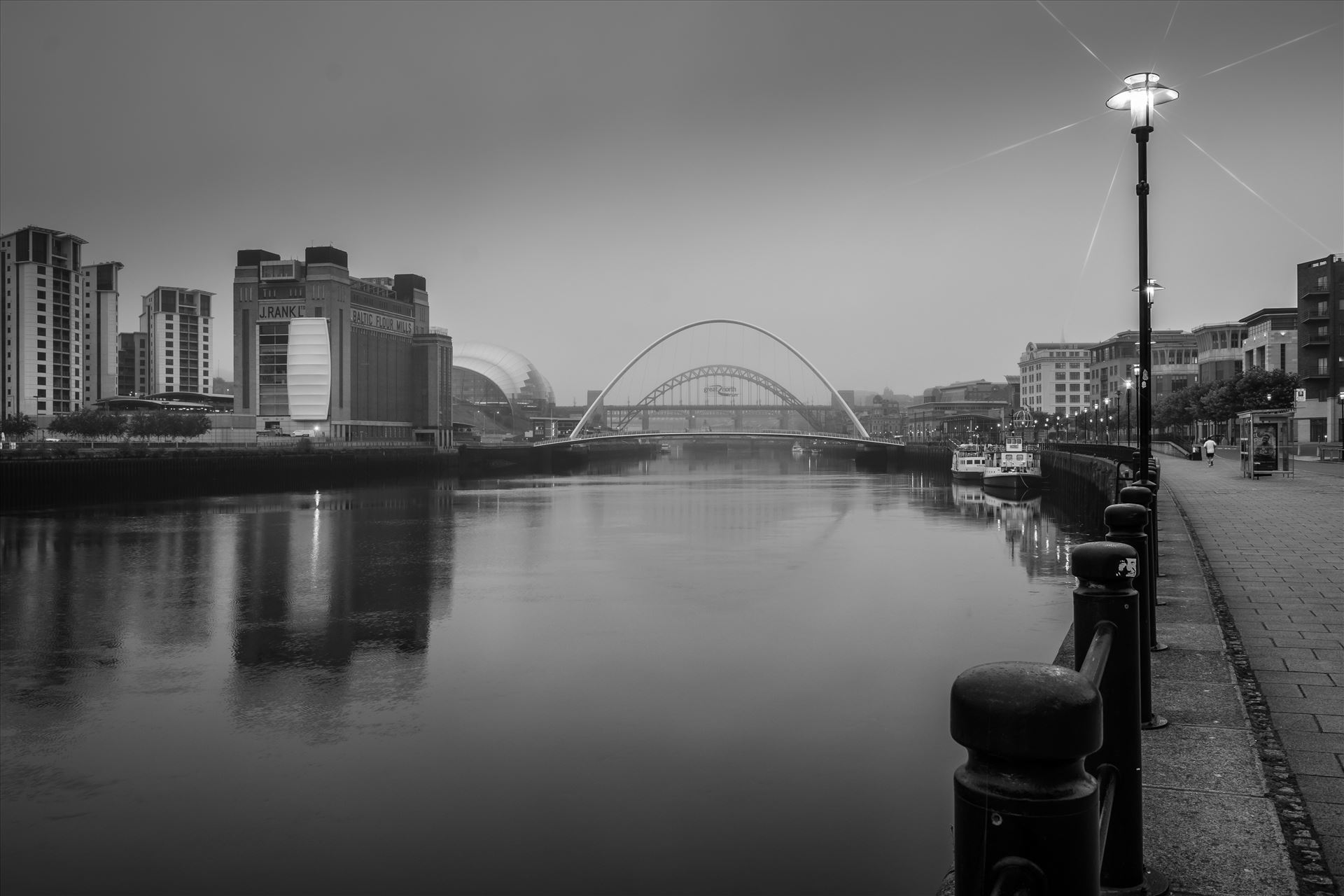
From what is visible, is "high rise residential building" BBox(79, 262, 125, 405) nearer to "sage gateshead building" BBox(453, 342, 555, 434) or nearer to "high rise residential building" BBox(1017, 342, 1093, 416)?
"sage gateshead building" BBox(453, 342, 555, 434)

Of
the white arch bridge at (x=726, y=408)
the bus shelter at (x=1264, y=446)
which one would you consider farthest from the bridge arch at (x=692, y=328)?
the bus shelter at (x=1264, y=446)

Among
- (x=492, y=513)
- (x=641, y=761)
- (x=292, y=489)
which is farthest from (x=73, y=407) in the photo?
(x=641, y=761)

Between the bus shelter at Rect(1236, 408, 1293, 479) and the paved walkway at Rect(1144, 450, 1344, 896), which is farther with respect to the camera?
the bus shelter at Rect(1236, 408, 1293, 479)

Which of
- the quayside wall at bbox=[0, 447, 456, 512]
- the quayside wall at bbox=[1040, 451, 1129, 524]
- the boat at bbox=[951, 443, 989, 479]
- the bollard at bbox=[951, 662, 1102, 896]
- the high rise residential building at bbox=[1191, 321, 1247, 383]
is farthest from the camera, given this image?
the high rise residential building at bbox=[1191, 321, 1247, 383]

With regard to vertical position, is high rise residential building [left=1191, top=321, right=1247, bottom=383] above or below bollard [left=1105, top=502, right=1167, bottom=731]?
above

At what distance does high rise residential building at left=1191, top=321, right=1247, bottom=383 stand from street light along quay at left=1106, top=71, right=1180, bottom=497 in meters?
94.5

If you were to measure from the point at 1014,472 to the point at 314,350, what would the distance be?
87075mm

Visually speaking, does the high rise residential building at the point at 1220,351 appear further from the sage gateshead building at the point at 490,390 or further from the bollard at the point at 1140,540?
the sage gateshead building at the point at 490,390

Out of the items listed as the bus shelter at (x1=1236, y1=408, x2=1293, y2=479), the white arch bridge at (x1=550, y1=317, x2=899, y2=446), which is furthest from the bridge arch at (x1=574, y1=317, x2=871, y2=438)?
the bus shelter at (x1=1236, y1=408, x2=1293, y2=479)

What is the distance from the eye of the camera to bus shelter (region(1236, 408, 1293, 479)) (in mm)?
35219

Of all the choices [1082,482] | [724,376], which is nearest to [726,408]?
[724,376]

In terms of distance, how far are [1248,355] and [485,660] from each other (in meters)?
87.6

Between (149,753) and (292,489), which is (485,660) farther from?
(292,489)

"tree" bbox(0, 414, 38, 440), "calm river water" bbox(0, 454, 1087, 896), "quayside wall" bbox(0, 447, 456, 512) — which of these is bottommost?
"calm river water" bbox(0, 454, 1087, 896)
